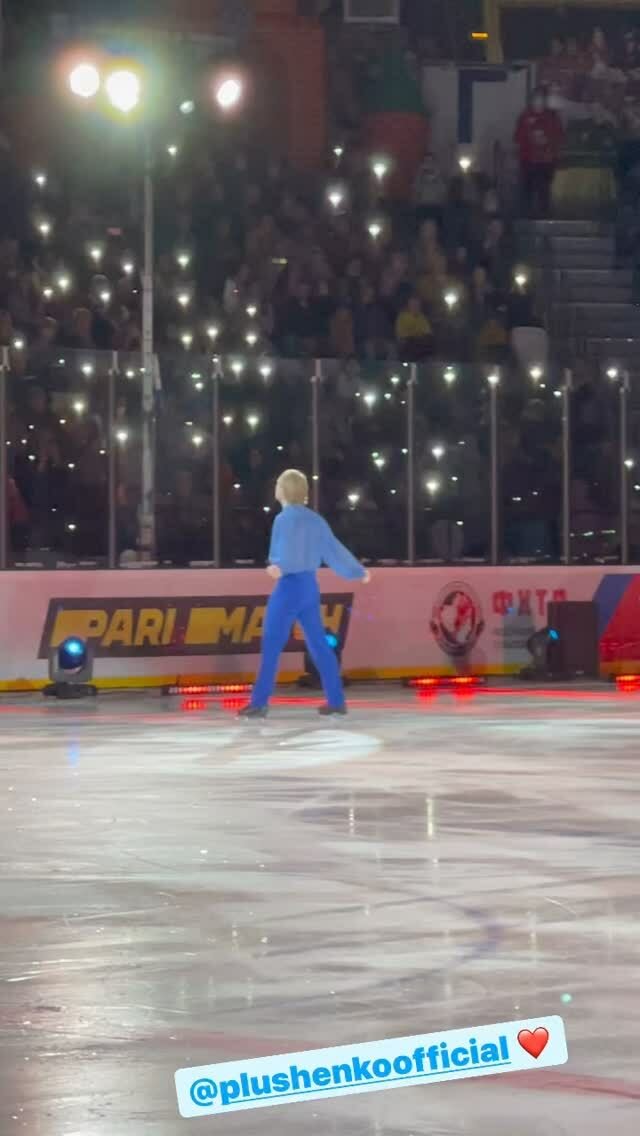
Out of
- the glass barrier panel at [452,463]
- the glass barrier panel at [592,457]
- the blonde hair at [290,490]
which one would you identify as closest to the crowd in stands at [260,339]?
the glass barrier panel at [452,463]

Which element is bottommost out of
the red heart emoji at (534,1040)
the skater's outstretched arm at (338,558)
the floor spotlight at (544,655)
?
the floor spotlight at (544,655)

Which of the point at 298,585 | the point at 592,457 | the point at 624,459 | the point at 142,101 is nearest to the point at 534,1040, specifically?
the point at 298,585

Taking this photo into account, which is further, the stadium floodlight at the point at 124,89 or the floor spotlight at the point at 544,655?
the floor spotlight at the point at 544,655

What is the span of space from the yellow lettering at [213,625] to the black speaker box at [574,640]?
3097mm

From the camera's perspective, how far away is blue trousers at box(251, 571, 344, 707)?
17.9m

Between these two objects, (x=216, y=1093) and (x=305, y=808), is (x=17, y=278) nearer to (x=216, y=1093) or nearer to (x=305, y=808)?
(x=305, y=808)

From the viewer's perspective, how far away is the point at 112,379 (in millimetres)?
21266

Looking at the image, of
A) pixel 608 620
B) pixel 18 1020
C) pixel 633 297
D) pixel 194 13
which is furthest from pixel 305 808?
pixel 194 13

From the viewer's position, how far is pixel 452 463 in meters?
23.2

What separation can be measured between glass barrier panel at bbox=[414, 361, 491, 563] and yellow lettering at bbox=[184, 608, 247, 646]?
183 cm

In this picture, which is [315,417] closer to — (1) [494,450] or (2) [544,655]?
(1) [494,450]

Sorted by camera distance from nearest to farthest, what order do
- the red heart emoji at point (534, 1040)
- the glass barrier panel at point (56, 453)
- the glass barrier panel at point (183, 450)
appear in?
the red heart emoji at point (534, 1040) → the glass barrier panel at point (56, 453) → the glass barrier panel at point (183, 450)

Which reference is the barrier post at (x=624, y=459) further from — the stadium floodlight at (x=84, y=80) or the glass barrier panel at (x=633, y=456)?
the stadium floodlight at (x=84, y=80)

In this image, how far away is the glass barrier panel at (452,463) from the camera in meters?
22.9
